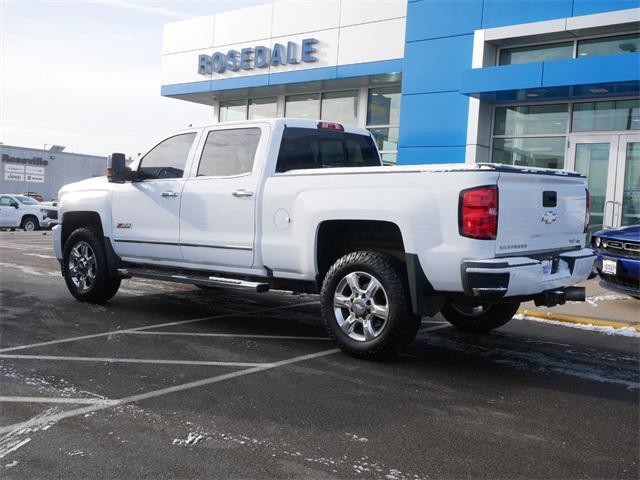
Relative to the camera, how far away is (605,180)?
1311 cm

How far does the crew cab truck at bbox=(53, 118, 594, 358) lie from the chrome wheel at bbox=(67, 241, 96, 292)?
0.8 inches

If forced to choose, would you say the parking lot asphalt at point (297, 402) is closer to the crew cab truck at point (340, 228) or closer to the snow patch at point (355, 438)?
the snow patch at point (355, 438)

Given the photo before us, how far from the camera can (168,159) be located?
23.6 ft

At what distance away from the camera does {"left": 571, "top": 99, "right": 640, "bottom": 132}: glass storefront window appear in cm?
1284

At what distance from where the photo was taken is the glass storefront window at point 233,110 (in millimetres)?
20734

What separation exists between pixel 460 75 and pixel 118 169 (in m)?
9.37

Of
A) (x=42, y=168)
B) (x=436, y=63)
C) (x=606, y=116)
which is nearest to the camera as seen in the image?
(x=606, y=116)

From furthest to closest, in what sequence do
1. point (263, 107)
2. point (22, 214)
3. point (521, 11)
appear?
point (22, 214)
point (263, 107)
point (521, 11)

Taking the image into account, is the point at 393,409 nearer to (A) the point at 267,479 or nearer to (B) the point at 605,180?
(A) the point at 267,479

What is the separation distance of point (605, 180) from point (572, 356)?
27.3ft

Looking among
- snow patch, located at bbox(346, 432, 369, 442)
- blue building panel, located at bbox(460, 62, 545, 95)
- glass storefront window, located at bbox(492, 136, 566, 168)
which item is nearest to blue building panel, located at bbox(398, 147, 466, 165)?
glass storefront window, located at bbox(492, 136, 566, 168)

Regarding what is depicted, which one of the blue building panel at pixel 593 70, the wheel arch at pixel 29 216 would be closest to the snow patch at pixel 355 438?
the blue building panel at pixel 593 70

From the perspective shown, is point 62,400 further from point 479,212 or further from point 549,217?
point 549,217

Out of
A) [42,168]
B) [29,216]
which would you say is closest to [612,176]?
[29,216]
